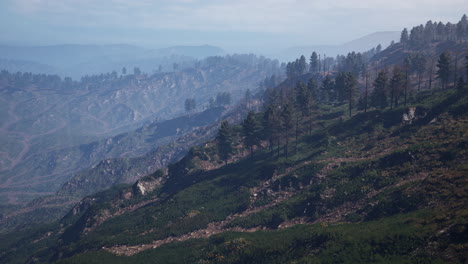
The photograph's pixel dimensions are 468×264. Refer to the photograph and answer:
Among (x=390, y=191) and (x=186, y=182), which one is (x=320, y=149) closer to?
(x=390, y=191)

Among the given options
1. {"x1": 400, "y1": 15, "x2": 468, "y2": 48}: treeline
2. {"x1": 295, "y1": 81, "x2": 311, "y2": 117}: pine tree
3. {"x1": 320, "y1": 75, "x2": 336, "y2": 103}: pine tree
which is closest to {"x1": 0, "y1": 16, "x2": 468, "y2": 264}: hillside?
{"x1": 295, "y1": 81, "x2": 311, "y2": 117}: pine tree

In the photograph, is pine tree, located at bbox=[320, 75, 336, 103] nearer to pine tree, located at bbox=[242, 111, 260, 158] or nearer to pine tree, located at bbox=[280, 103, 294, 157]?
pine tree, located at bbox=[280, 103, 294, 157]

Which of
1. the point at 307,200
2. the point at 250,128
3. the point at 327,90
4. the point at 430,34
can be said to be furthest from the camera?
the point at 430,34

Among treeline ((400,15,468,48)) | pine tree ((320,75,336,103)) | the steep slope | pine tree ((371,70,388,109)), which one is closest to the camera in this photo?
the steep slope

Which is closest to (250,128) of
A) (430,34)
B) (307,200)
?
(307,200)

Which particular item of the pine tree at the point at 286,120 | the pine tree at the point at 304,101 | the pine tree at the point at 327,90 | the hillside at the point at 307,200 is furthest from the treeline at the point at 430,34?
the pine tree at the point at 286,120

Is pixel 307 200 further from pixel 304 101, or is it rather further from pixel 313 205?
pixel 304 101

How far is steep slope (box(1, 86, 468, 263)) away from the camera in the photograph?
23.3 metres

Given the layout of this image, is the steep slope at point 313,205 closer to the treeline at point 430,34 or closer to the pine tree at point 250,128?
the pine tree at point 250,128

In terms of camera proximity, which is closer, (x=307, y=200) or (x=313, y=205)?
(x=313, y=205)

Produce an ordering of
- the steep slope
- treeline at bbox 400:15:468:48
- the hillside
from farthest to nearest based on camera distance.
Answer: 1. treeline at bbox 400:15:468:48
2. the hillside
3. the steep slope

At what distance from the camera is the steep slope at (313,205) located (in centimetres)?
2334

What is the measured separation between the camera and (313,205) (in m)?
37.4

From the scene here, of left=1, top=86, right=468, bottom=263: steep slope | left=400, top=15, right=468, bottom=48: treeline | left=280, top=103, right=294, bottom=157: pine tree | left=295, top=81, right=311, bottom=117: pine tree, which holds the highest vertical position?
left=400, top=15, right=468, bottom=48: treeline
